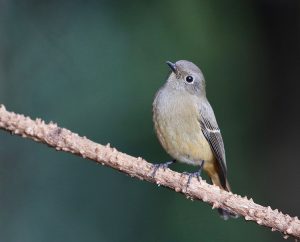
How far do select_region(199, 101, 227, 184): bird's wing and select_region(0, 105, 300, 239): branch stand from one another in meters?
1.51

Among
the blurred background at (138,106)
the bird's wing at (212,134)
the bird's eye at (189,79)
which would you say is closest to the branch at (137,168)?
the bird's wing at (212,134)

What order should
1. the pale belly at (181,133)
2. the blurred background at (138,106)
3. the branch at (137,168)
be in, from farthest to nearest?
the blurred background at (138,106)
the pale belly at (181,133)
the branch at (137,168)

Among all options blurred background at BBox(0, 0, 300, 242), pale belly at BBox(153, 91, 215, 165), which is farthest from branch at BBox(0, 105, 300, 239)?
blurred background at BBox(0, 0, 300, 242)

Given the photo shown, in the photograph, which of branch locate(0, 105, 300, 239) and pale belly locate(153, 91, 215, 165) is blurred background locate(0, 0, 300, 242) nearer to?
pale belly locate(153, 91, 215, 165)

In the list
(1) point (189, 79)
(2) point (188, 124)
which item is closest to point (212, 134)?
(2) point (188, 124)

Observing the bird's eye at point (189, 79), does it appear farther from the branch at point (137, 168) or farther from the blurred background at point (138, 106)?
the branch at point (137, 168)

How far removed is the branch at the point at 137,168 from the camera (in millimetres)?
2619

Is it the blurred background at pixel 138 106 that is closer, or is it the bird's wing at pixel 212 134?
the bird's wing at pixel 212 134

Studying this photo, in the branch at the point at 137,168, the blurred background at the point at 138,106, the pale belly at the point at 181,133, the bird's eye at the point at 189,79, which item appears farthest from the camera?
the blurred background at the point at 138,106

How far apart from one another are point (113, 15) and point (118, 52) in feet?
1.14

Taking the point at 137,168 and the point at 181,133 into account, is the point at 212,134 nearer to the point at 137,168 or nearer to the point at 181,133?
the point at 181,133

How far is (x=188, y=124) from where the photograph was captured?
4562 mm

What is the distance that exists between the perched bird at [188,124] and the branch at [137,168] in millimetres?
1406

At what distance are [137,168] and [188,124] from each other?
1.72 meters
